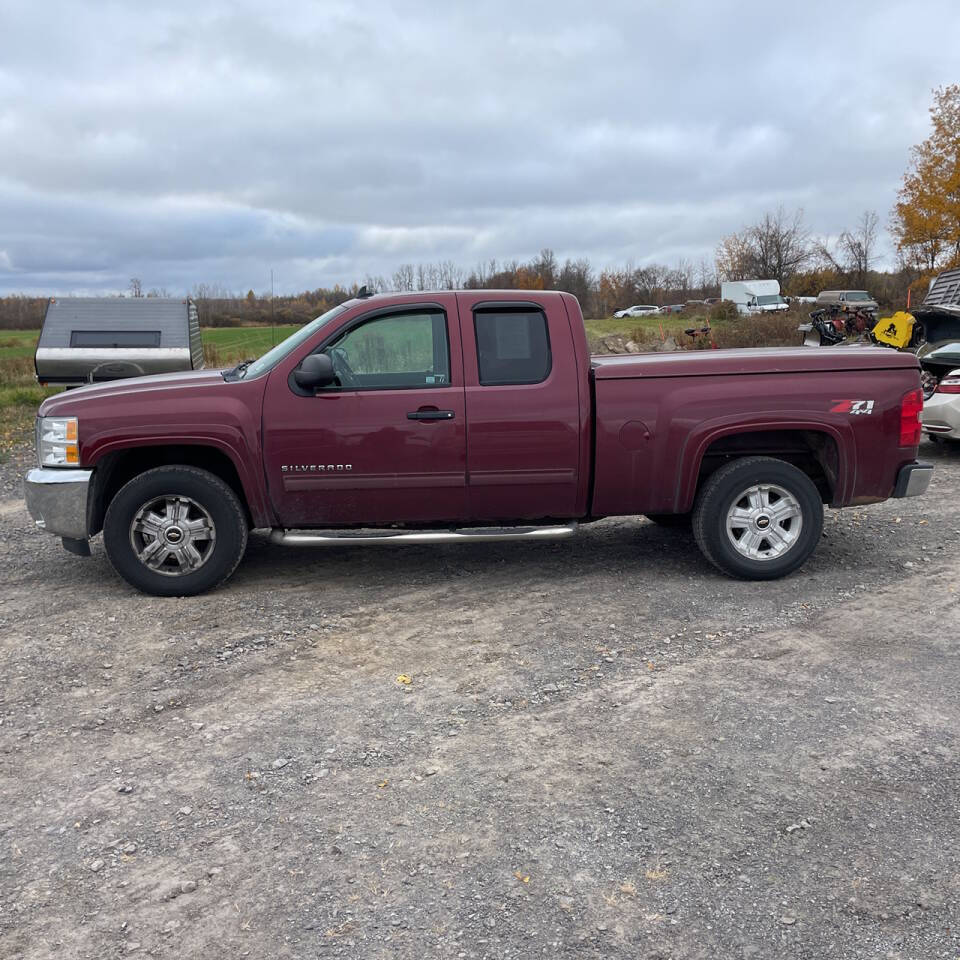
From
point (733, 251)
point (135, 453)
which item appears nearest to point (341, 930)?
point (135, 453)

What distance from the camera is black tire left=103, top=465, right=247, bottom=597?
5836 mm

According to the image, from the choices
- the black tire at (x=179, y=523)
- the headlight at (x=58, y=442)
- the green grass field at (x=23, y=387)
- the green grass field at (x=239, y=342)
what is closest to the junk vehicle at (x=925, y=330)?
the green grass field at (x=239, y=342)

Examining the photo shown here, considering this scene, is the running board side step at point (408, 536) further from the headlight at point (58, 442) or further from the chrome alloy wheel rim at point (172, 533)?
the headlight at point (58, 442)

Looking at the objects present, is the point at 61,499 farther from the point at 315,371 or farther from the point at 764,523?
the point at 764,523

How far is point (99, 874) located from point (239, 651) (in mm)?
2008

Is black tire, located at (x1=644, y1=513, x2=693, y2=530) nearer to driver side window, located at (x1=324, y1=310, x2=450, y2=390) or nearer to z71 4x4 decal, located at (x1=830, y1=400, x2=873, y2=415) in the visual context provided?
z71 4x4 decal, located at (x1=830, y1=400, x2=873, y2=415)

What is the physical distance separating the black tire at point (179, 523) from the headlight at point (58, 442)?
1.23ft

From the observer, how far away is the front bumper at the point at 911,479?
6.13 m

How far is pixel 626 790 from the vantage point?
11.6 feet

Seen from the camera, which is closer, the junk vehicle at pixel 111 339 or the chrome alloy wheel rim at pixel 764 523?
the chrome alloy wheel rim at pixel 764 523

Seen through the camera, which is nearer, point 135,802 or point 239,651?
point 135,802

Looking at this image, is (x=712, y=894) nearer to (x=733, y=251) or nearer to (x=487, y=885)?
(x=487, y=885)

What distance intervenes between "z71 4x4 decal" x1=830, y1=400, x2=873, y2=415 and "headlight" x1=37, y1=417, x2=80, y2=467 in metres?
4.74

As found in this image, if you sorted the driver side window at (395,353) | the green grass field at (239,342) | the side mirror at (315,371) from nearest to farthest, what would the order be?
1. the side mirror at (315,371)
2. the driver side window at (395,353)
3. the green grass field at (239,342)
